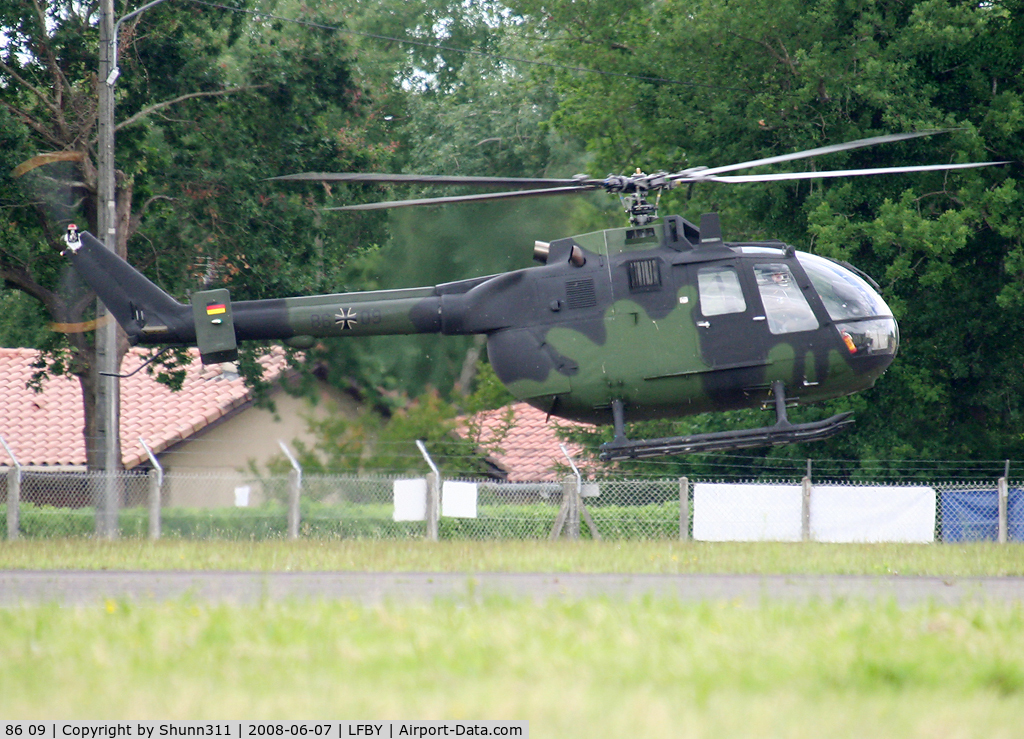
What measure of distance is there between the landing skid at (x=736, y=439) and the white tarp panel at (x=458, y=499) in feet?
19.1

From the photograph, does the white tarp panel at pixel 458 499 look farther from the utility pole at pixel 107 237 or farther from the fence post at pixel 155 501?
the utility pole at pixel 107 237

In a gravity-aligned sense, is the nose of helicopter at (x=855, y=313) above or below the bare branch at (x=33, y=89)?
below

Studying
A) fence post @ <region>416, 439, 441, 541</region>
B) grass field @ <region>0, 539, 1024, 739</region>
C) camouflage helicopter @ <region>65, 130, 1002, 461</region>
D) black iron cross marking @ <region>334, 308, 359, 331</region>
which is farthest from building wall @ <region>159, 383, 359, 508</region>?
grass field @ <region>0, 539, 1024, 739</region>

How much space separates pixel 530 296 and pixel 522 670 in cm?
970

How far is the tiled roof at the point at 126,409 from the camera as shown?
2662 cm

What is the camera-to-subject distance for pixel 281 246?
2258 cm

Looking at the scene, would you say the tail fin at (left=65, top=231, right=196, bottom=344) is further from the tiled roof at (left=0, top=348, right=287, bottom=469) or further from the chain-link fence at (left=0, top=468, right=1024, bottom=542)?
the tiled roof at (left=0, top=348, right=287, bottom=469)

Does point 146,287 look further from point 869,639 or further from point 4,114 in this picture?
point 869,639

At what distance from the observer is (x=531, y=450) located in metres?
30.8

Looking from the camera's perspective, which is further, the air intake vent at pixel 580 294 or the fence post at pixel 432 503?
the fence post at pixel 432 503

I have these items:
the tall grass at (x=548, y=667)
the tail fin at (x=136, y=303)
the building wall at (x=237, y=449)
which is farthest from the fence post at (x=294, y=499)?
the tall grass at (x=548, y=667)

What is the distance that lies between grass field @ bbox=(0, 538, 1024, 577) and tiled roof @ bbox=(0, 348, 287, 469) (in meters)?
11.9

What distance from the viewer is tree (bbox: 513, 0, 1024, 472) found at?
2423 cm

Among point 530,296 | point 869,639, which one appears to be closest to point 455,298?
point 530,296
